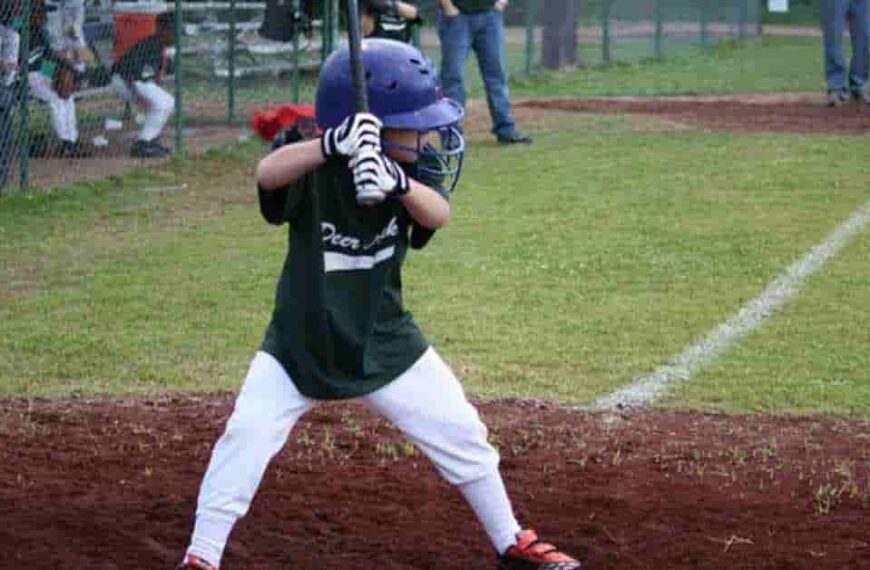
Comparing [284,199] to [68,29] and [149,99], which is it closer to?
[68,29]

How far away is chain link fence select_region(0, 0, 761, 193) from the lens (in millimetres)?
13281

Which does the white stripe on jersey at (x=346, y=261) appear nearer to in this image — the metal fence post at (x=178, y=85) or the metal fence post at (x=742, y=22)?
the metal fence post at (x=178, y=85)

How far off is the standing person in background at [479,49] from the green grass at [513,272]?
0.64 meters

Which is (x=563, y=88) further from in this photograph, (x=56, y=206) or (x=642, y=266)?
(x=642, y=266)

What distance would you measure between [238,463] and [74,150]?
10.2 m

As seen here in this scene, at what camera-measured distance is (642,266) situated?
10367 mm

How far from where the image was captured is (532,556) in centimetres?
501

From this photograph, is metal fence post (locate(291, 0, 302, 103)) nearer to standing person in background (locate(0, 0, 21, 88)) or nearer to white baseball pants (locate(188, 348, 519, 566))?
standing person in background (locate(0, 0, 21, 88))

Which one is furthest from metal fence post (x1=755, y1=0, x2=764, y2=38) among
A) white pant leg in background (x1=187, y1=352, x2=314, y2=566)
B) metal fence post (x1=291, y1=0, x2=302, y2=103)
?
white pant leg in background (x1=187, y1=352, x2=314, y2=566)

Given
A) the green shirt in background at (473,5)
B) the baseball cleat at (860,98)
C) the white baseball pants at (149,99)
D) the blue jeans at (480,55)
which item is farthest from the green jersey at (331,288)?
the baseball cleat at (860,98)

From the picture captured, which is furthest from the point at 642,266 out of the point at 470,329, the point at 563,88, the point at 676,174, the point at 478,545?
the point at 563,88

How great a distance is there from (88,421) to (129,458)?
0.65 metres

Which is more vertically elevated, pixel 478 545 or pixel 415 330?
pixel 415 330

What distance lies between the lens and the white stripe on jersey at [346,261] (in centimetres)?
488
